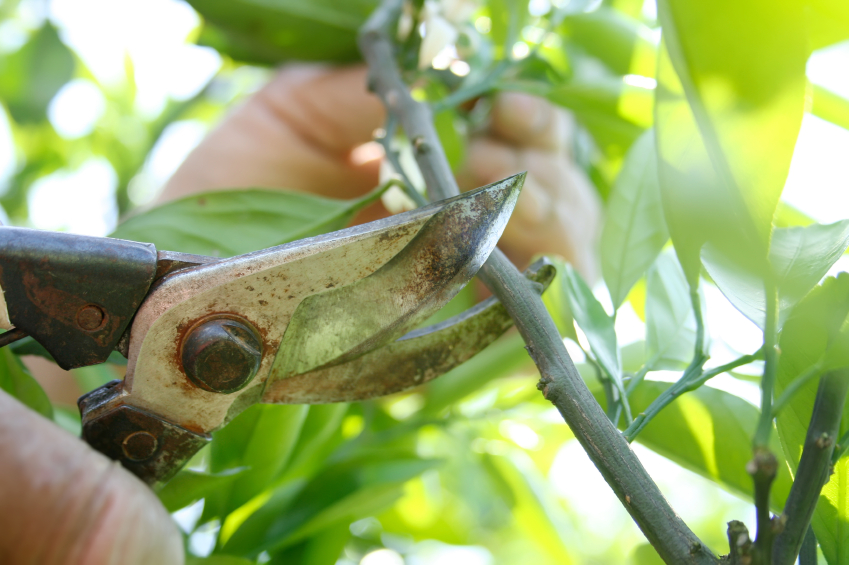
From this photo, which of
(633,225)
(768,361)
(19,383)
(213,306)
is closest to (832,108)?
(633,225)

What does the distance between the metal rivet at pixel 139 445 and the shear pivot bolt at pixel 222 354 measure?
0.04m

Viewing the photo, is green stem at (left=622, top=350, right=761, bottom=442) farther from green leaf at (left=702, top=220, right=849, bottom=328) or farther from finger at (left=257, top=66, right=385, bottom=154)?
finger at (left=257, top=66, right=385, bottom=154)

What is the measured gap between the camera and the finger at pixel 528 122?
840mm

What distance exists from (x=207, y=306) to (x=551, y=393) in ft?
0.53

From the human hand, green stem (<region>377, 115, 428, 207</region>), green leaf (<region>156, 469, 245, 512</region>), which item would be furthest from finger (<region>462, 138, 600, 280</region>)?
green leaf (<region>156, 469, 245, 512</region>)

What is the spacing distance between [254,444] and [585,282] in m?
0.23

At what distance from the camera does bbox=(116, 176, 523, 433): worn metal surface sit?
0.88ft

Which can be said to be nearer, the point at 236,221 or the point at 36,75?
the point at 236,221

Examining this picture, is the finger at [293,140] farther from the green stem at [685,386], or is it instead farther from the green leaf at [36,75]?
the green stem at [685,386]

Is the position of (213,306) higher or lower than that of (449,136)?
lower

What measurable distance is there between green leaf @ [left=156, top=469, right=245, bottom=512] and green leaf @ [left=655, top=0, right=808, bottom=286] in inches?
10.6

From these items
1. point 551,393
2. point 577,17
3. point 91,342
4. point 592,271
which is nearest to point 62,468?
point 91,342

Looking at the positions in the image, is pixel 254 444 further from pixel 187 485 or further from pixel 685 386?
pixel 685 386

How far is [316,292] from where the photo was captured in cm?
29
